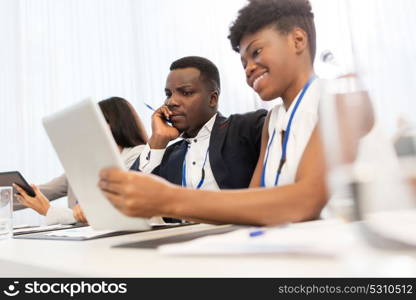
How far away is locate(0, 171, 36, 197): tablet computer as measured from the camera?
1.61m

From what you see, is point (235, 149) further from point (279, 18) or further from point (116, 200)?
point (116, 200)

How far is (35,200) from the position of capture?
1.65 metres

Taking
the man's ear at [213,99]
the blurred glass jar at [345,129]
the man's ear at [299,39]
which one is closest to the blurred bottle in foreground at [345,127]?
the blurred glass jar at [345,129]

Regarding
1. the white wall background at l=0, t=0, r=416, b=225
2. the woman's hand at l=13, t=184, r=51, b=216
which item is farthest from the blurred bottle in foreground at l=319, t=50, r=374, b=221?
the white wall background at l=0, t=0, r=416, b=225

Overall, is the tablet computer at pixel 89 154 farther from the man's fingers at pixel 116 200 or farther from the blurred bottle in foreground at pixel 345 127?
the blurred bottle in foreground at pixel 345 127

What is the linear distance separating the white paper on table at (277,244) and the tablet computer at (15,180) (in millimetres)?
1347

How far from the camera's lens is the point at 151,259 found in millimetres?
477

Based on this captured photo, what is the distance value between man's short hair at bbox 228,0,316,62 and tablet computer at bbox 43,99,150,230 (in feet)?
1.94

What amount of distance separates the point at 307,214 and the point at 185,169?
Result: 2.64 feet

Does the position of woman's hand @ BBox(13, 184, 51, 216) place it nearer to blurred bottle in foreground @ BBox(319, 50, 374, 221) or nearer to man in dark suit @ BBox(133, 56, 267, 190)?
man in dark suit @ BBox(133, 56, 267, 190)

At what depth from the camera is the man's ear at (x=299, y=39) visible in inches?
39.8

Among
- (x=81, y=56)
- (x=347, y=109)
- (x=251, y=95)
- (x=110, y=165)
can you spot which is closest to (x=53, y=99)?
(x=81, y=56)

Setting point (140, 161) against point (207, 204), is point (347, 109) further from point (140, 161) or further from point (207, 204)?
point (140, 161)

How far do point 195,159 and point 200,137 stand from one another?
0.09m
